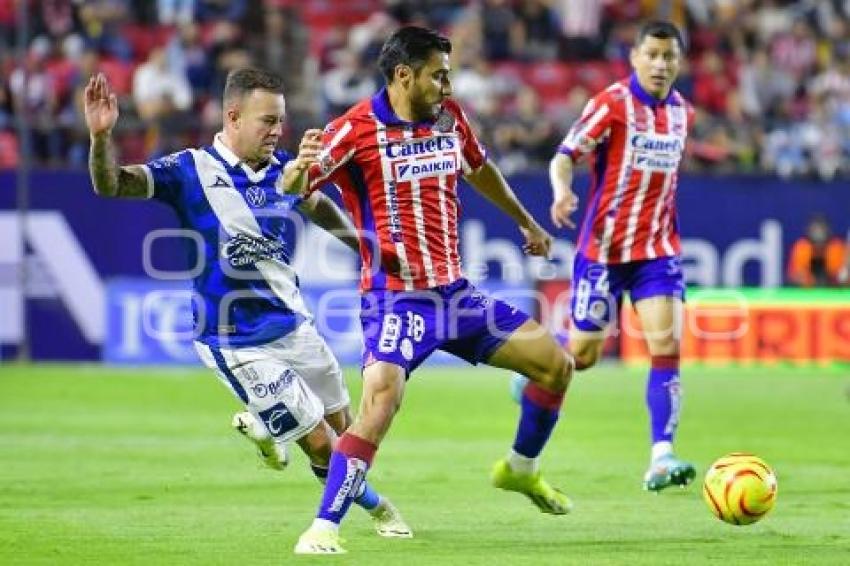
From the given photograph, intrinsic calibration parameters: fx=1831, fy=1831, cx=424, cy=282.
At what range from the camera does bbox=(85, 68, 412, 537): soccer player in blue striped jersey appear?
28.8 feet

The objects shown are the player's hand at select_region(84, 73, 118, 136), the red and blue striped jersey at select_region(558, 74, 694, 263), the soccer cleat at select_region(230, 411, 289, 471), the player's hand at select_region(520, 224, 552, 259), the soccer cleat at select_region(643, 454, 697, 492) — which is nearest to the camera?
the player's hand at select_region(84, 73, 118, 136)

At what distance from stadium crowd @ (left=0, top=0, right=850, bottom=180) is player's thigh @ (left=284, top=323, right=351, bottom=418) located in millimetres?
14061

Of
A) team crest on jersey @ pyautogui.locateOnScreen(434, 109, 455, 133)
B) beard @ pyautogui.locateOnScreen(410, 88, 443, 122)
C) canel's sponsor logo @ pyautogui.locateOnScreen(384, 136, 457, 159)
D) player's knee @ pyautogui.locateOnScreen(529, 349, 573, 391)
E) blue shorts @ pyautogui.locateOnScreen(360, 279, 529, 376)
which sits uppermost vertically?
beard @ pyautogui.locateOnScreen(410, 88, 443, 122)

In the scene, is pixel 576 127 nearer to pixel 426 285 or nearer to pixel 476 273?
pixel 426 285

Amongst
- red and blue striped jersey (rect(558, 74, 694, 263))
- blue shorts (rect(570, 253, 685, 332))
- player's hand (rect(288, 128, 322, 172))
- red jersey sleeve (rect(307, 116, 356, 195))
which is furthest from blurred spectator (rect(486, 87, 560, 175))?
player's hand (rect(288, 128, 322, 172))

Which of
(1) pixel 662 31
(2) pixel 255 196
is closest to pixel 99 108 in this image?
(2) pixel 255 196

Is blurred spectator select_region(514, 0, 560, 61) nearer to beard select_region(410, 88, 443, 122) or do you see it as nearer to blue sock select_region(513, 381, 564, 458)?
blue sock select_region(513, 381, 564, 458)

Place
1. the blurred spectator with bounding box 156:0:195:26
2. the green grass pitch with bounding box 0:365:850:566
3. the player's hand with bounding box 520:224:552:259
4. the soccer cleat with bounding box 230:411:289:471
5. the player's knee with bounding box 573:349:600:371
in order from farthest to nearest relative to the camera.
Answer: the blurred spectator with bounding box 156:0:195:26 → the player's knee with bounding box 573:349:600:371 → the player's hand with bounding box 520:224:552:259 → the soccer cleat with bounding box 230:411:289:471 → the green grass pitch with bounding box 0:365:850:566

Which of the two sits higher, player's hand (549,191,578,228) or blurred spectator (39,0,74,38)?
blurred spectator (39,0,74,38)

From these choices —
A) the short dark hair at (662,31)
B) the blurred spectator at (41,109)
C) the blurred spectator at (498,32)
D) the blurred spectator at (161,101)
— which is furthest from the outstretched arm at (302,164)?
the blurred spectator at (498,32)

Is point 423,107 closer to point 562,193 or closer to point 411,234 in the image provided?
point 411,234

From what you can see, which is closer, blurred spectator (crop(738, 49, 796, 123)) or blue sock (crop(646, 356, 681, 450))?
blue sock (crop(646, 356, 681, 450))

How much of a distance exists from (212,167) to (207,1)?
1666 cm

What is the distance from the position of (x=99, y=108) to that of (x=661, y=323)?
4.53m
